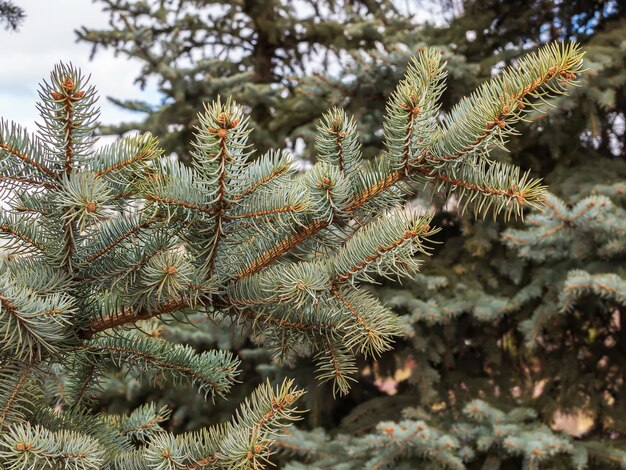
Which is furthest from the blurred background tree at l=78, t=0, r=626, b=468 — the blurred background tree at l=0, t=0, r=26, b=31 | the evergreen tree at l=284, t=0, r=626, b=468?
the blurred background tree at l=0, t=0, r=26, b=31

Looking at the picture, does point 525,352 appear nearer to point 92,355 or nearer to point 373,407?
point 373,407

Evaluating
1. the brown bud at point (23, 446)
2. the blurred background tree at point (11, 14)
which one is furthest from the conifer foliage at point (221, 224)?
the blurred background tree at point (11, 14)

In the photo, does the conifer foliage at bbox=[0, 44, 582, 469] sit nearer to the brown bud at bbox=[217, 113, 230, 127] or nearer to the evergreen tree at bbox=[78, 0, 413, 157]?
the brown bud at bbox=[217, 113, 230, 127]

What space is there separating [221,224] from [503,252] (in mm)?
2866

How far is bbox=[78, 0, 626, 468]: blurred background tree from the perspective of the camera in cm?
291

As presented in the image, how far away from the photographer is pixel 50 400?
1.47 meters

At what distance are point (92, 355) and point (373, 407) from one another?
2.46 m

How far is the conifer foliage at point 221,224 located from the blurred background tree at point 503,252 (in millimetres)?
1811

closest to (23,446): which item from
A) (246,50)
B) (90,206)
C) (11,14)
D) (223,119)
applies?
(90,206)

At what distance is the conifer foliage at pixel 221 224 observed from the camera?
2.67 feet

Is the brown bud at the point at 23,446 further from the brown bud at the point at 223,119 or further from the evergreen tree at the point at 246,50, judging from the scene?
the evergreen tree at the point at 246,50

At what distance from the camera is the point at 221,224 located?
845 millimetres

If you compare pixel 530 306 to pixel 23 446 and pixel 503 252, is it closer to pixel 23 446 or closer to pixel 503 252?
pixel 503 252

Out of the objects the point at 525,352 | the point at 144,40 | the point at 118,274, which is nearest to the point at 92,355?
the point at 118,274
